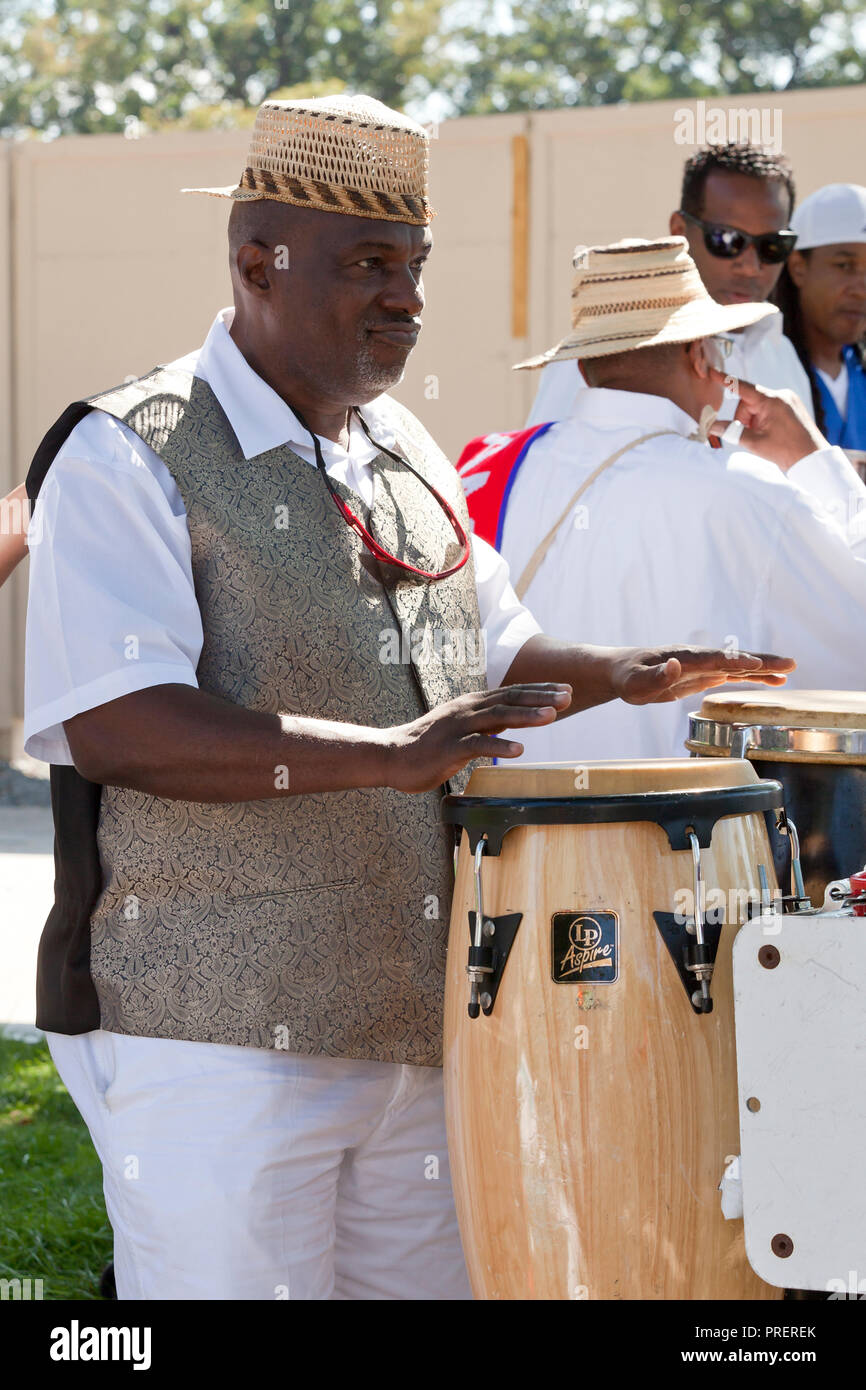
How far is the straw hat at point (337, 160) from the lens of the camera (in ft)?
8.08

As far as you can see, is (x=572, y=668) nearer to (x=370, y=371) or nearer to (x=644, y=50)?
(x=370, y=371)

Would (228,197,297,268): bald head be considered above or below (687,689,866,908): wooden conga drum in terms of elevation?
above

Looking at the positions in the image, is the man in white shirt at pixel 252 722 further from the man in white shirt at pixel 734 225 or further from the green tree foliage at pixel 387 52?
the green tree foliage at pixel 387 52

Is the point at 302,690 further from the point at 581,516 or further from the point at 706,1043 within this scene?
the point at 581,516

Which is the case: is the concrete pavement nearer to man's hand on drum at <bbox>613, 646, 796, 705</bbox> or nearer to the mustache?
man's hand on drum at <bbox>613, 646, 796, 705</bbox>

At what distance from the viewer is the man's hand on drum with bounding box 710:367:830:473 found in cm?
A: 389

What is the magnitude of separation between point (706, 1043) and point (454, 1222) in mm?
767

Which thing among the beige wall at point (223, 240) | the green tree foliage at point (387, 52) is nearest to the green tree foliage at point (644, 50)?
the green tree foliage at point (387, 52)

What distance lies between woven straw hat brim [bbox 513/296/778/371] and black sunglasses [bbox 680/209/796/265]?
914mm

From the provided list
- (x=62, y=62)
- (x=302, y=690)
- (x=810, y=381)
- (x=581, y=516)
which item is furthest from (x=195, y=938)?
(x=62, y=62)

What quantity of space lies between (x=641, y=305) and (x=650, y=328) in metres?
0.07

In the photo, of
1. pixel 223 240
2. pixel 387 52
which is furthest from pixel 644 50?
pixel 223 240

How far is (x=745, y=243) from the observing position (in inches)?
185

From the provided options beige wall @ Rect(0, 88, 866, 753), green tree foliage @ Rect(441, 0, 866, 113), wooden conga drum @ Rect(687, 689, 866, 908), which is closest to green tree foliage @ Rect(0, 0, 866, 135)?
green tree foliage @ Rect(441, 0, 866, 113)
